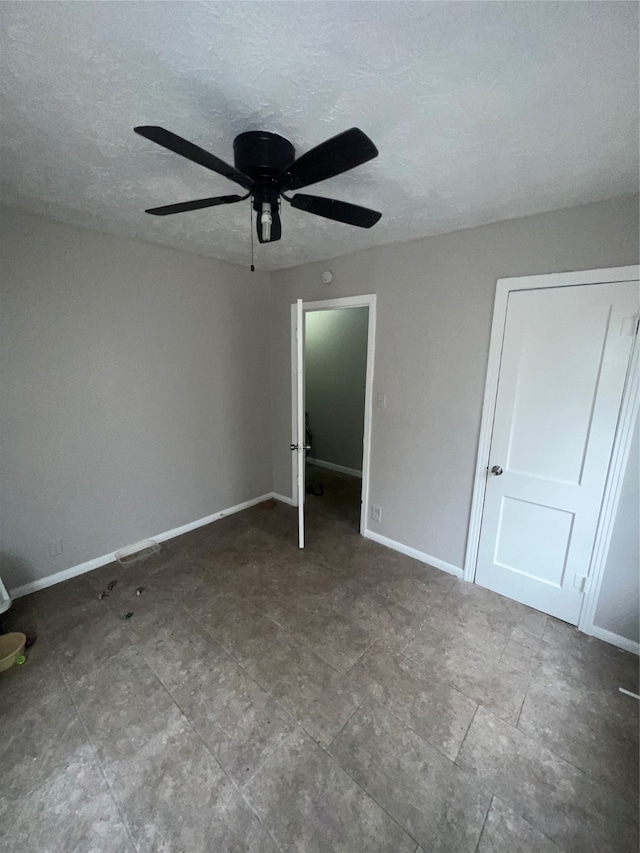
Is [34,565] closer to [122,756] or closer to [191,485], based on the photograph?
[191,485]

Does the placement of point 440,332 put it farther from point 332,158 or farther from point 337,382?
point 337,382

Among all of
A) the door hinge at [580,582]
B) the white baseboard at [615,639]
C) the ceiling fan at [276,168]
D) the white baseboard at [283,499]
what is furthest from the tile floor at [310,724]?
the ceiling fan at [276,168]

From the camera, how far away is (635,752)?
145cm

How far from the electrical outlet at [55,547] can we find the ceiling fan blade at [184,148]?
266 cm

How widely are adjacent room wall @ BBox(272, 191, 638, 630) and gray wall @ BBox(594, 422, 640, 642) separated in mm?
816

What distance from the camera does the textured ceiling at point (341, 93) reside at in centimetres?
86

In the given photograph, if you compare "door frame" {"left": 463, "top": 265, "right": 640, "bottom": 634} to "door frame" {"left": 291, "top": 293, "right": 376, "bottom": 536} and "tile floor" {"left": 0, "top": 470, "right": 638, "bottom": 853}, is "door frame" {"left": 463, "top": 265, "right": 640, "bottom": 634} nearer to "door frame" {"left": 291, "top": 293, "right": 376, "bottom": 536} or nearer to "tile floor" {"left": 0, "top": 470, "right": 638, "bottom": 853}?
"tile floor" {"left": 0, "top": 470, "right": 638, "bottom": 853}

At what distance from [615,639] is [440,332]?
2210 mm

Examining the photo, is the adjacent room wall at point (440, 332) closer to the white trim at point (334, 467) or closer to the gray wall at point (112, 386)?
the gray wall at point (112, 386)

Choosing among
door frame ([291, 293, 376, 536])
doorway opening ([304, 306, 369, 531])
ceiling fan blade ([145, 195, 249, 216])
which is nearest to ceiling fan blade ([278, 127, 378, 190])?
ceiling fan blade ([145, 195, 249, 216])

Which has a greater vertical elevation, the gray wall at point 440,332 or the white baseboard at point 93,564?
the gray wall at point 440,332

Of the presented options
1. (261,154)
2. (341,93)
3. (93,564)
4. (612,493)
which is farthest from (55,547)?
(612,493)

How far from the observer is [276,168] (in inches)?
51.2

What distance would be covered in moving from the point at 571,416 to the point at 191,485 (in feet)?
10.1
